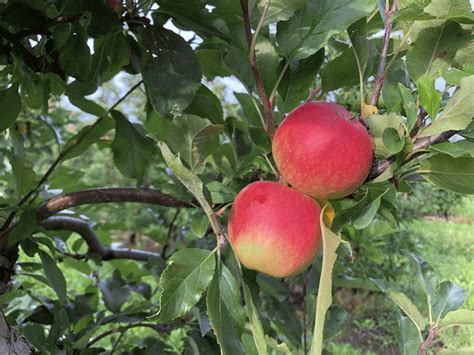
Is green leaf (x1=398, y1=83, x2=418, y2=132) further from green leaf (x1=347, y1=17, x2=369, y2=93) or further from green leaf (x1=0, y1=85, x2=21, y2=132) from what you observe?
green leaf (x1=0, y1=85, x2=21, y2=132)

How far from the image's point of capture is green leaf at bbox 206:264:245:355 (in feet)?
1.63

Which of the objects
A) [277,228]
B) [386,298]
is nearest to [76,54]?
[277,228]

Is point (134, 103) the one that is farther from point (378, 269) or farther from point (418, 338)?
point (418, 338)

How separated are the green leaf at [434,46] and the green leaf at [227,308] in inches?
10.1

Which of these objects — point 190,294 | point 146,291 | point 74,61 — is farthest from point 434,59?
point 146,291

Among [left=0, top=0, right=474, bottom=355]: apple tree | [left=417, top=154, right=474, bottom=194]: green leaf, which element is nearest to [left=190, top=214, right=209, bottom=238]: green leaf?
[left=0, top=0, right=474, bottom=355]: apple tree

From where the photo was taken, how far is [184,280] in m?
→ 0.49

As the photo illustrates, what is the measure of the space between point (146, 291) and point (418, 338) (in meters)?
0.55

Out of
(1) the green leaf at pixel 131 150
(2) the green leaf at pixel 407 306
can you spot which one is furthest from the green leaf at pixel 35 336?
(2) the green leaf at pixel 407 306

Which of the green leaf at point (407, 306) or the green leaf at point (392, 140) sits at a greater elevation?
the green leaf at point (392, 140)

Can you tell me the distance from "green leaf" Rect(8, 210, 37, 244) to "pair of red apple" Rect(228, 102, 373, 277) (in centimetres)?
30

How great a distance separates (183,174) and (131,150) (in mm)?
426

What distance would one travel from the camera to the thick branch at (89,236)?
2.83ft

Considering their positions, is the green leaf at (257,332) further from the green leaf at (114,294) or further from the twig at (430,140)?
the green leaf at (114,294)
